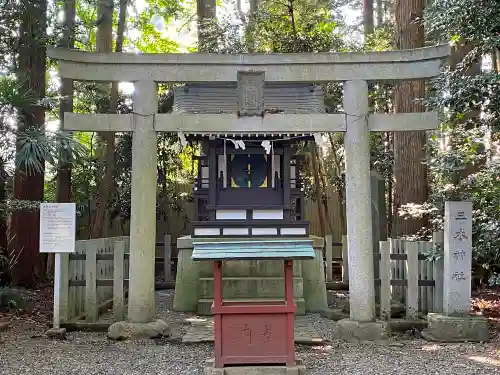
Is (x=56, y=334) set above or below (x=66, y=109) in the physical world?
below

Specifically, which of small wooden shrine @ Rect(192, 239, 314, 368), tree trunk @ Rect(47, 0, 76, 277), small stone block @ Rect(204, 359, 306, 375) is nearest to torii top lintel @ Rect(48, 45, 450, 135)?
small wooden shrine @ Rect(192, 239, 314, 368)

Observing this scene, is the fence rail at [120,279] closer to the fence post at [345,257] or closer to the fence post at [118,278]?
the fence post at [118,278]

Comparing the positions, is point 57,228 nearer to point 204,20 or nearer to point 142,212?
point 142,212

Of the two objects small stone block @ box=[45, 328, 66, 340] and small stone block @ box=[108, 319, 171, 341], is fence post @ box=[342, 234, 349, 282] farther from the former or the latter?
small stone block @ box=[45, 328, 66, 340]

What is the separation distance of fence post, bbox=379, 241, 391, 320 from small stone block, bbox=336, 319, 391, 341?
70 centimetres

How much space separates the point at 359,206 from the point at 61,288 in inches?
176

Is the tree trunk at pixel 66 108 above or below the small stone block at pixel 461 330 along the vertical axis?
above

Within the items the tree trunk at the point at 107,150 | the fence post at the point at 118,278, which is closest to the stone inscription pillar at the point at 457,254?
the fence post at the point at 118,278

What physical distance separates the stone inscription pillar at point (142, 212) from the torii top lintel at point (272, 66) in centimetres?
31

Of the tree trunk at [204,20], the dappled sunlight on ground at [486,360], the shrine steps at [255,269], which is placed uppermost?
the tree trunk at [204,20]

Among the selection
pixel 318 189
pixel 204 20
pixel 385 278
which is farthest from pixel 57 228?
pixel 318 189

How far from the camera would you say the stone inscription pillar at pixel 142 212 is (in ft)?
22.6

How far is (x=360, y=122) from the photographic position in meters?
6.99

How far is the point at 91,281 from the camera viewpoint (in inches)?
296
